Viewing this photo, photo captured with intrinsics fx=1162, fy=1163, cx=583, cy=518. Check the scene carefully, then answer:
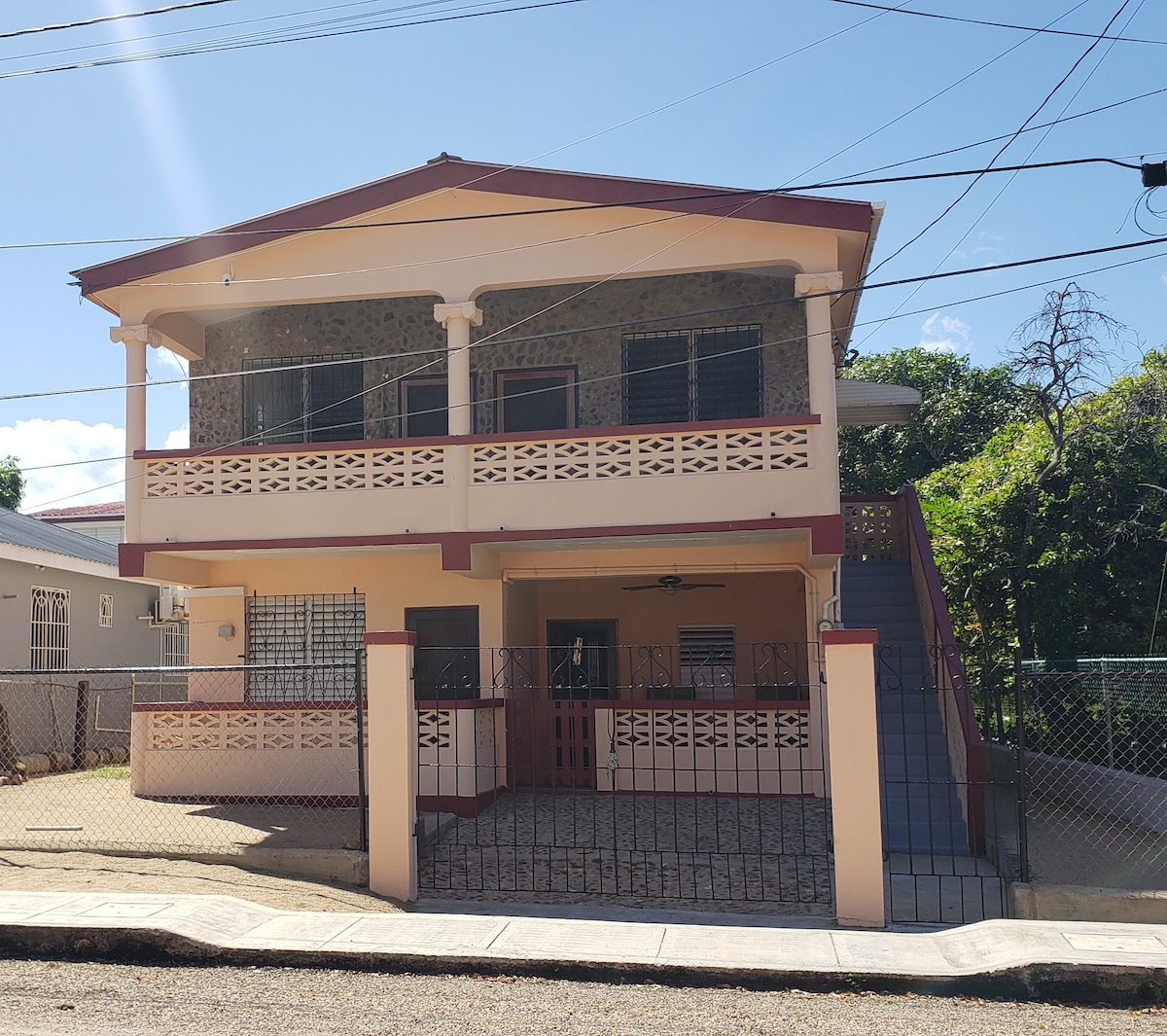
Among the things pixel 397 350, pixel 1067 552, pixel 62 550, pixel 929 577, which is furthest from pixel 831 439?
pixel 62 550

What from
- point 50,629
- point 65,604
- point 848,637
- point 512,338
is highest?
point 512,338

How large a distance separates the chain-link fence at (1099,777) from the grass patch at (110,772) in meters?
11.9

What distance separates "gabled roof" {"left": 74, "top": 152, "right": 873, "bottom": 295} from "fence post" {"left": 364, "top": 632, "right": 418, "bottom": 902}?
5895 millimetres

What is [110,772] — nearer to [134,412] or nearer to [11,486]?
[134,412]

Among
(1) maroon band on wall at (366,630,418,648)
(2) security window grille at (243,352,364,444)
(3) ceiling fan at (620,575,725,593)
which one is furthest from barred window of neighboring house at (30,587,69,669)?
(1) maroon band on wall at (366,630,418,648)

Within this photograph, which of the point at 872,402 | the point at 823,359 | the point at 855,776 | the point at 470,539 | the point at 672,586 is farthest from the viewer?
the point at 872,402

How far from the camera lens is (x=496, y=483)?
1263 centimetres

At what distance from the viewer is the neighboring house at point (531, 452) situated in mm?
12281

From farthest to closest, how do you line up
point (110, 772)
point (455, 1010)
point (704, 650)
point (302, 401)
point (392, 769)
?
point (110, 772), point (704, 650), point (302, 401), point (392, 769), point (455, 1010)

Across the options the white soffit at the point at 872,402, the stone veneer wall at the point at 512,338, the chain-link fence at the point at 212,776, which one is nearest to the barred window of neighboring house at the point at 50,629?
the chain-link fence at the point at 212,776

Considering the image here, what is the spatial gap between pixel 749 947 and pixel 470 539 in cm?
649

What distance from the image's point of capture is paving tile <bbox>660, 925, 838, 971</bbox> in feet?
21.5

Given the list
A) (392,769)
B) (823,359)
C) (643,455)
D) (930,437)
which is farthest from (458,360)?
(930,437)

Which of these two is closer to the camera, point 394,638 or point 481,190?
point 394,638
